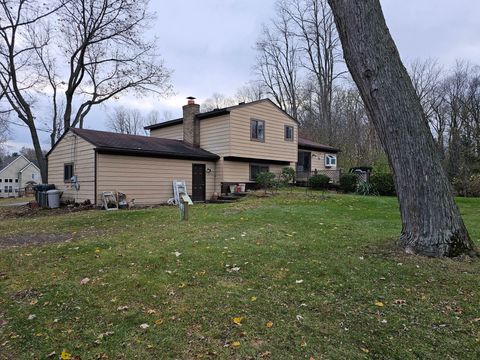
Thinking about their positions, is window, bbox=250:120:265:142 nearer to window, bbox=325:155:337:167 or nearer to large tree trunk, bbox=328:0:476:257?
window, bbox=325:155:337:167

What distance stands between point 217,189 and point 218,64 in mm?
9446

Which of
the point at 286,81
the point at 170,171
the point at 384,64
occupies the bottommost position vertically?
the point at 170,171

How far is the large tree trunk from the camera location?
15.4 feet

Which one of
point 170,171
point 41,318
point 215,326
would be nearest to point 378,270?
point 215,326

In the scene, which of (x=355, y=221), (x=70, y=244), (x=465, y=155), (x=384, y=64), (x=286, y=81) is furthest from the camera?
(x=286, y=81)

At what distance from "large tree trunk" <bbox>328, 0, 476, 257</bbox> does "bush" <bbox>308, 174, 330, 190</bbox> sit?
530 inches

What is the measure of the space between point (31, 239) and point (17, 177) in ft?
169

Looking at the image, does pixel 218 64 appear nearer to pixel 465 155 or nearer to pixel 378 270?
pixel 465 155

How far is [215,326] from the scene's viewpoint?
3080 millimetres

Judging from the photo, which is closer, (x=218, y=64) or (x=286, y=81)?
(x=218, y=64)

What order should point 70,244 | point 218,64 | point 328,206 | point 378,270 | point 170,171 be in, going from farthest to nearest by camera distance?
point 218,64
point 170,171
point 328,206
point 70,244
point 378,270

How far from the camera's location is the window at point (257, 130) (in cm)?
1805

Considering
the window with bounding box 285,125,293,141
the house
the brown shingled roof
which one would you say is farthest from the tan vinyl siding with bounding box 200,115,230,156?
the window with bounding box 285,125,293,141

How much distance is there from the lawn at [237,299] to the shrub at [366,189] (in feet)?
35.7
